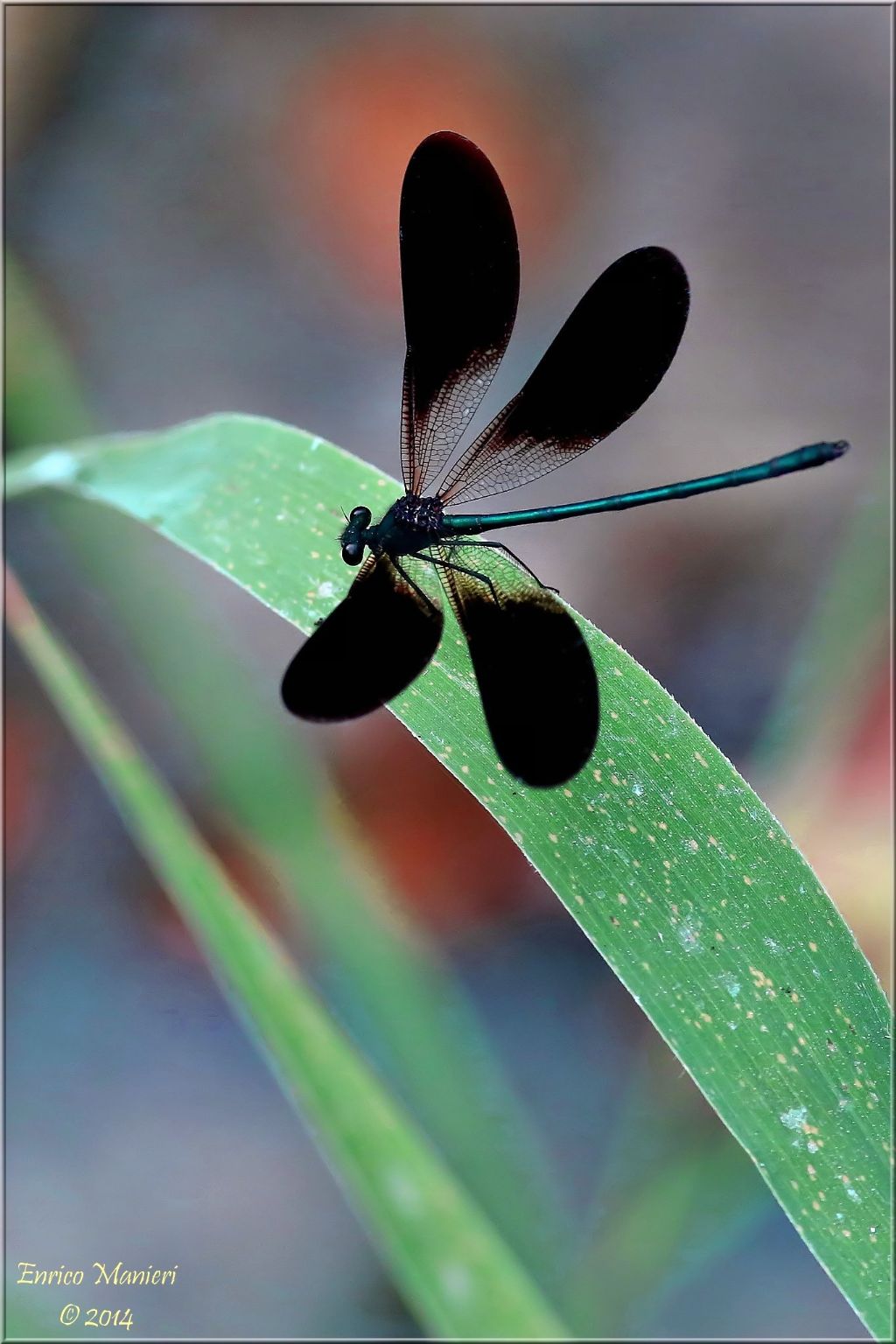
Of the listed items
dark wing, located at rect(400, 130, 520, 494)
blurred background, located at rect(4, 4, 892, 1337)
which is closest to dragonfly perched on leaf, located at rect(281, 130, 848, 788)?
dark wing, located at rect(400, 130, 520, 494)

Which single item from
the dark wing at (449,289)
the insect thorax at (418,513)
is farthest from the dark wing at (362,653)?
the dark wing at (449,289)

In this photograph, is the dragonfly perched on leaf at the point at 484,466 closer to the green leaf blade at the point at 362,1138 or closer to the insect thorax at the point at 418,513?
the insect thorax at the point at 418,513

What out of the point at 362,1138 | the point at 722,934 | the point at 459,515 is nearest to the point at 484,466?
the point at 459,515

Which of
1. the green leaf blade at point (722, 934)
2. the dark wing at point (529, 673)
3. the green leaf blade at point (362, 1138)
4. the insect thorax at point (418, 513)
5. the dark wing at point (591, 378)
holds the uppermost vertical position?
the dark wing at point (591, 378)

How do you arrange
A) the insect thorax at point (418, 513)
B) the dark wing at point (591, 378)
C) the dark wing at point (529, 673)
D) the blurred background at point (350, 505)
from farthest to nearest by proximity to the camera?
the blurred background at point (350, 505) < the insect thorax at point (418, 513) < the dark wing at point (591, 378) < the dark wing at point (529, 673)

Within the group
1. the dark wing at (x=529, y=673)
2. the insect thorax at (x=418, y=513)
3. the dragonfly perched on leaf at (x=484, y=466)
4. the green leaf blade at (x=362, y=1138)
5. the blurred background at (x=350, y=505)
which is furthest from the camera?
the blurred background at (x=350, y=505)

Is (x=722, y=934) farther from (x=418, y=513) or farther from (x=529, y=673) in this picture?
(x=418, y=513)
